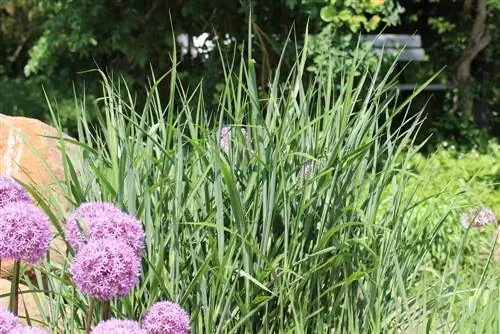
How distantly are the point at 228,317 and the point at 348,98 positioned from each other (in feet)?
2.37

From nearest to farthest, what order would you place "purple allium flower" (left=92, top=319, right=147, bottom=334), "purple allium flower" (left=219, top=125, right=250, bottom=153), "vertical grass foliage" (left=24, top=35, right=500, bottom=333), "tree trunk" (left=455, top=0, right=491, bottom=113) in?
"purple allium flower" (left=92, top=319, right=147, bottom=334) → "vertical grass foliage" (left=24, top=35, right=500, bottom=333) → "purple allium flower" (left=219, top=125, right=250, bottom=153) → "tree trunk" (left=455, top=0, right=491, bottom=113)

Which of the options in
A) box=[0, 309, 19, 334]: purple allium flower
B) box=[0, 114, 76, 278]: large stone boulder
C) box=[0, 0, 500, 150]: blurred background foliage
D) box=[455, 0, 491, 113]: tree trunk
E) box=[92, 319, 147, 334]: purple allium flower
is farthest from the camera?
box=[455, 0, 491, 113]: tree trunk

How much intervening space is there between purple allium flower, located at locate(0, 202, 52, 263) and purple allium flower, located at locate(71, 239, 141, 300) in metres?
0.18

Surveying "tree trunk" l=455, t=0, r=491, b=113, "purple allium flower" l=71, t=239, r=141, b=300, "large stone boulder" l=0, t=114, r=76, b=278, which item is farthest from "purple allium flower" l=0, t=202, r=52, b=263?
"tree trunk" l=455, t=0, r=491, b=113

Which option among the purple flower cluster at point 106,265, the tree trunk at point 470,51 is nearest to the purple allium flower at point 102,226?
the purple flower cluster at point 106,265

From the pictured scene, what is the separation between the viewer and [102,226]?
2.07 m

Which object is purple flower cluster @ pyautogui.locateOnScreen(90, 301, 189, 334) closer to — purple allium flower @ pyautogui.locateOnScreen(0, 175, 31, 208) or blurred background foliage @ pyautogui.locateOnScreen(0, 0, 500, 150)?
purple allium flower @ pyautogui.locateOnScreen(0, 175, 31, 208)

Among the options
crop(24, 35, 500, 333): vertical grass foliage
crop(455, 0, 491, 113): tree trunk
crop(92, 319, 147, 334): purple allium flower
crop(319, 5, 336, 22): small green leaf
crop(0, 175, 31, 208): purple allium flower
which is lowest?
crop(455, 0, 491, 113): tree trunk

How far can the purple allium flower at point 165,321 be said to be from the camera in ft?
6.82

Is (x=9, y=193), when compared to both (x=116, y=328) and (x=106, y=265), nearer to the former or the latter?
(x=106, y=265)

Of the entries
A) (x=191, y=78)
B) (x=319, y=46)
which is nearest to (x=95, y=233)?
(x=319, y=46)

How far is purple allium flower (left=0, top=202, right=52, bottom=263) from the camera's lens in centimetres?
208

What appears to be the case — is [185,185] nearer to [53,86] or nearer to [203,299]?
[203,299]

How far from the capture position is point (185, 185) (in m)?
2.79
